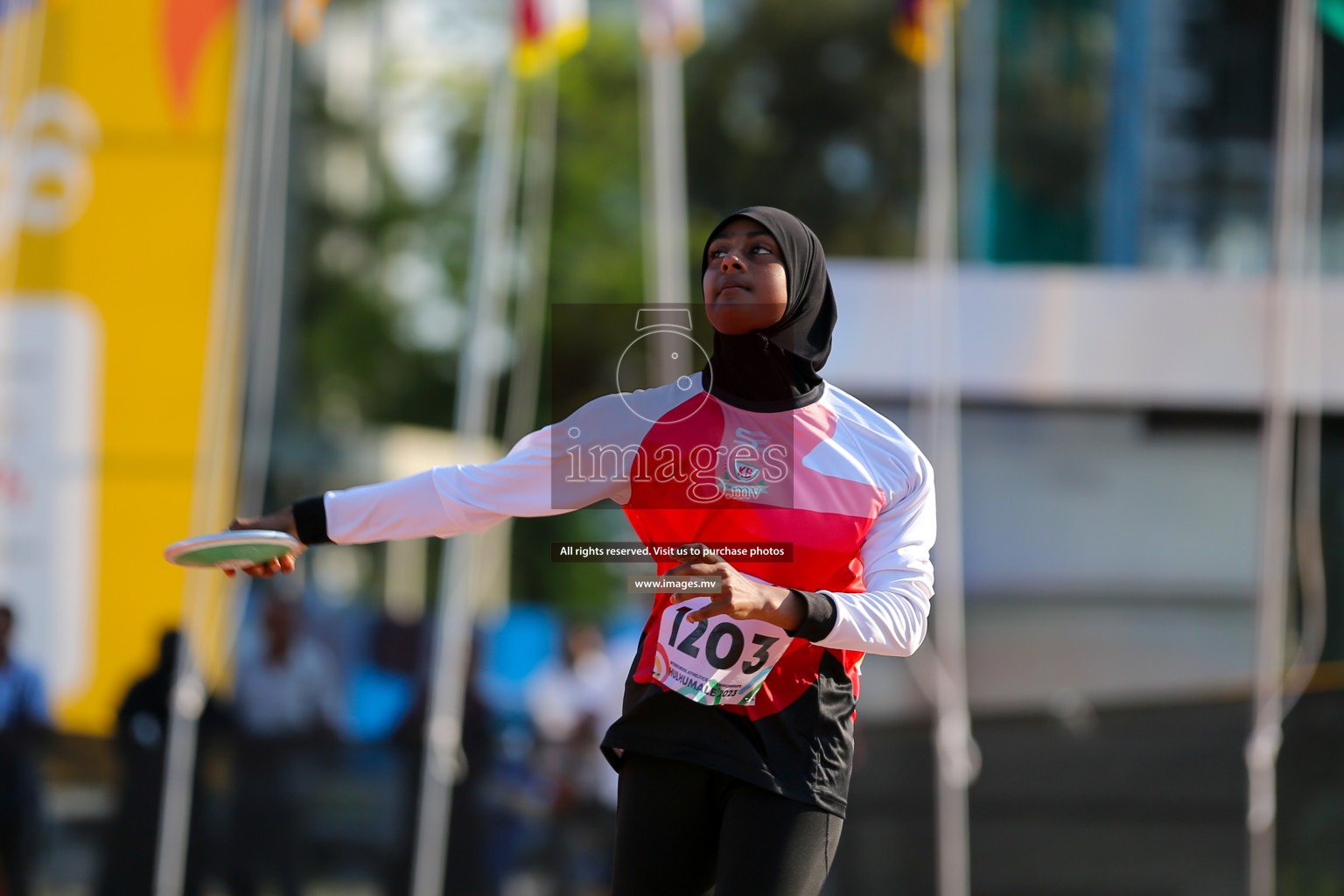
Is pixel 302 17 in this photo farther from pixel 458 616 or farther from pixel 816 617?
pixel 816 617

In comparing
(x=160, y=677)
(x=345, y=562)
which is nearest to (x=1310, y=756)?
(x=160, y=677)

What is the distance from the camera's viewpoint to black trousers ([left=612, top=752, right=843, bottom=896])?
2621 millimetres

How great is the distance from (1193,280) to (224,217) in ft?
19.0

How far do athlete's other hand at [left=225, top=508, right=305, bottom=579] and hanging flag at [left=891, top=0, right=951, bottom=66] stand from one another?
5.01 metres

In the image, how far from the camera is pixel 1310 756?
20.0ft

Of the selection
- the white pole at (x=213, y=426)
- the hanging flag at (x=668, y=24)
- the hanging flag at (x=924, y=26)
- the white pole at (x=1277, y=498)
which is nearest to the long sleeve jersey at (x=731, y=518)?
the white pole at (x=1277, y=498)

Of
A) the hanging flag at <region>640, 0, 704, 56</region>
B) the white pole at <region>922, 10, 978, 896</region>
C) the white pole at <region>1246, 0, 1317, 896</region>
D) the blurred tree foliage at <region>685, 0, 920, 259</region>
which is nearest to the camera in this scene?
the white pole at <region>1246, 0, 1317, 896</region>

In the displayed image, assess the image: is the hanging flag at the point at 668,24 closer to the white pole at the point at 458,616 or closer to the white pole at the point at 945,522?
the white pole at the point at 458,616

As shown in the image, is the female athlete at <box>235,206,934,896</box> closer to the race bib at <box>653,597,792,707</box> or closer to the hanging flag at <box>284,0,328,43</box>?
the race bib at <box>653,597,792,707</box>

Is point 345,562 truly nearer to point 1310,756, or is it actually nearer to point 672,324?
point 1310,756

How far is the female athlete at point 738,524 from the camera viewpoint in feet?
8.62

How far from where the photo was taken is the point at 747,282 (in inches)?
102

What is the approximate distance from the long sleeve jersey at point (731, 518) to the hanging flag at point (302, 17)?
13.6 ft

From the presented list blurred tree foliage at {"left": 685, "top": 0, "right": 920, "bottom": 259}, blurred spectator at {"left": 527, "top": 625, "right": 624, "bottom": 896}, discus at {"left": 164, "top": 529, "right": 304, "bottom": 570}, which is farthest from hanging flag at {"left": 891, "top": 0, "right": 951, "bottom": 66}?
blurred tree foliage at {"left": 685, "top": 0, "right": 920, "bottom": 259}
